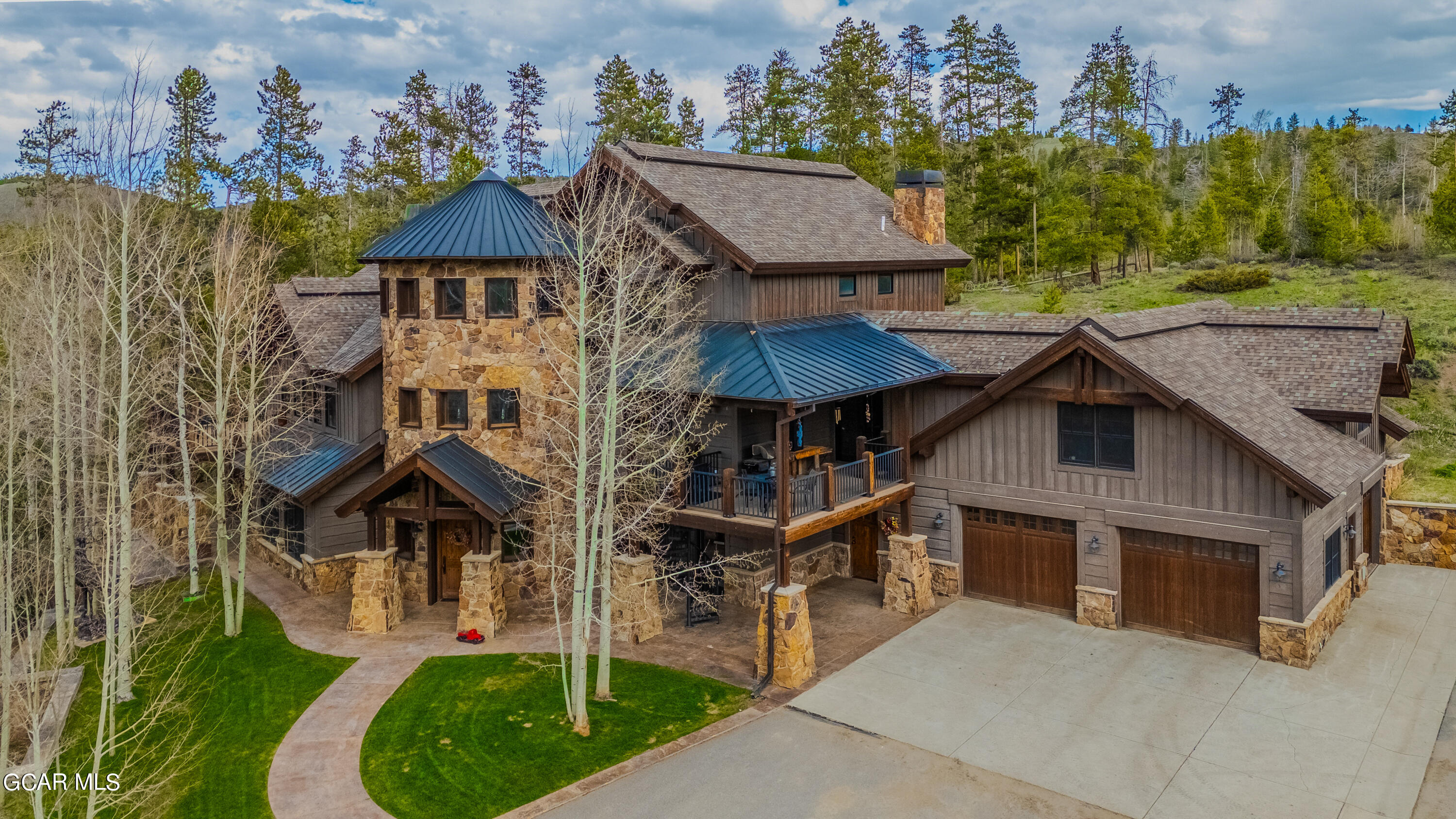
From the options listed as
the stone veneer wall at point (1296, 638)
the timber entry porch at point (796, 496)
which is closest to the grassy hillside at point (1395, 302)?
the stone veneer wall at point (1296, 638)

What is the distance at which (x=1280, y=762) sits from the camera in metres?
12.6

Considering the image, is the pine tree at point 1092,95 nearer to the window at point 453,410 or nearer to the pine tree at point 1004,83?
the pine tree at point 1004,83

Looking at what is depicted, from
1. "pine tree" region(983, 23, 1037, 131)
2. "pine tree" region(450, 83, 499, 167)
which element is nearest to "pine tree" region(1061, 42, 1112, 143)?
"pine tree" region(983, 23, 1037, 131)

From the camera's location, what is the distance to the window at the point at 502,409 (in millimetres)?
20281

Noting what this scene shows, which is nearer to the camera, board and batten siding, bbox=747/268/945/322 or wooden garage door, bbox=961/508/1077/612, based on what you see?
wooden garage door, bbox=961/508/1077/612

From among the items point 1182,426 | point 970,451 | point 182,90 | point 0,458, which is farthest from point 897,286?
point 182,90

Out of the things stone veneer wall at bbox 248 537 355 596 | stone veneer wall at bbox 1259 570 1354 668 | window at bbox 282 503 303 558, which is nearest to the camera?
stone veneer wall at bbox 1259 570 1354 668

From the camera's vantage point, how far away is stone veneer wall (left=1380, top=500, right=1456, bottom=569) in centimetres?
2058

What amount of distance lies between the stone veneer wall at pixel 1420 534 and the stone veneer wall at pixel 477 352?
1870cm

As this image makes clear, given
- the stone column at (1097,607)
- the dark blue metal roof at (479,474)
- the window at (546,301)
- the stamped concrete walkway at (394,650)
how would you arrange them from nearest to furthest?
the stamped concrete walkway at (394,650)
the stone column at (1097,607)
the dark blue metal roof at (479,474)
the window at (546,301)

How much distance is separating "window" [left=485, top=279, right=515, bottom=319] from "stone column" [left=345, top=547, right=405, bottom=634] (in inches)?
207

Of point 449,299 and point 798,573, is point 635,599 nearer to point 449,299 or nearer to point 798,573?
point 798,573

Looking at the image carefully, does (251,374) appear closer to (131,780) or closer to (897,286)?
(131,780)

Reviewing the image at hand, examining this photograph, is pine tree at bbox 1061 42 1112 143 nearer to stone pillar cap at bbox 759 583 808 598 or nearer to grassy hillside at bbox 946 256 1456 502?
grassy hillside at bbox 946 256 1456 502
